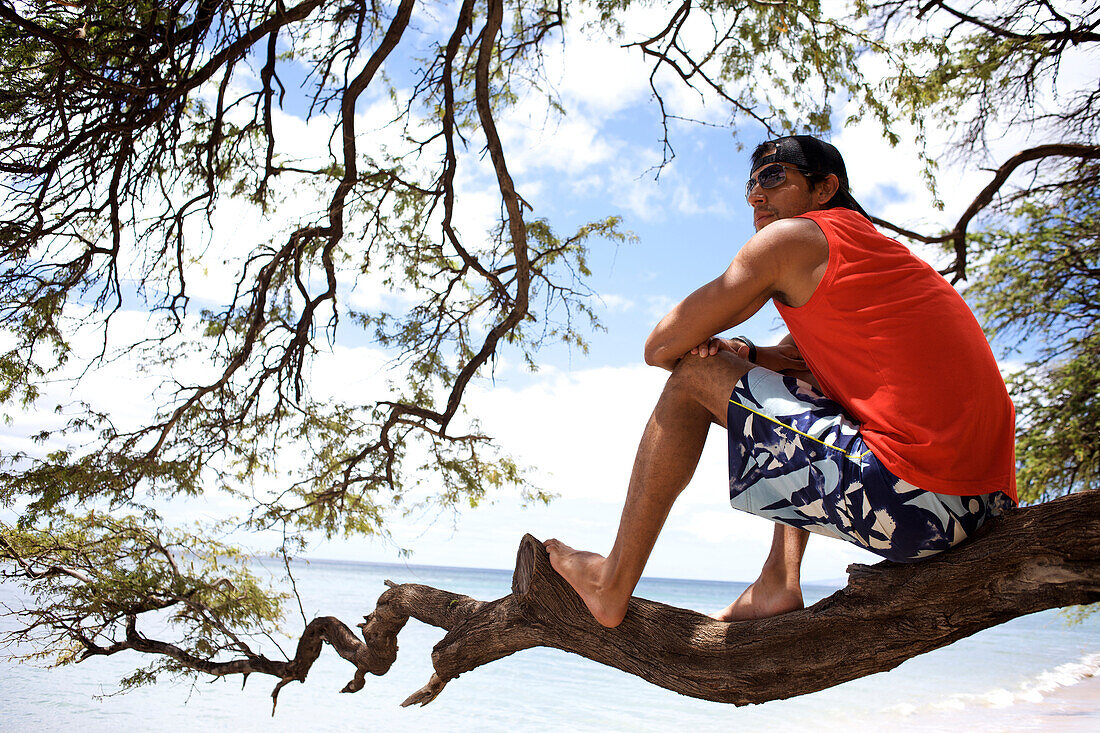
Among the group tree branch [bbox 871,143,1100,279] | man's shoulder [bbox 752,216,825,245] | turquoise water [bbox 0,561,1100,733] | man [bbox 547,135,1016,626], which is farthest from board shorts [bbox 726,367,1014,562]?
turquoise water [bbox 0,561,1100,733]

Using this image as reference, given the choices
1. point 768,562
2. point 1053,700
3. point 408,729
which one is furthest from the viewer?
point 1053,700

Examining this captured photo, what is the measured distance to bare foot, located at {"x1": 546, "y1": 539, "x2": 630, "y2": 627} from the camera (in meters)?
1.78

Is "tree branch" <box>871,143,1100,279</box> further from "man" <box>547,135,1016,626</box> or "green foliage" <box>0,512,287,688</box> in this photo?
"green foliage" <box>0,512,287,688</box>

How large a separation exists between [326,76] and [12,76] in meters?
1.54

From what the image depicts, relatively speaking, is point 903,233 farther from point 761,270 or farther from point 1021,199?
point 761,270

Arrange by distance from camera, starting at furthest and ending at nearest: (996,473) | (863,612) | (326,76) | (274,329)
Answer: (274,329) → (326,76) → (863,612) → (996,473)

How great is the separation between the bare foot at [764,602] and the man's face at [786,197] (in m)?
0.82

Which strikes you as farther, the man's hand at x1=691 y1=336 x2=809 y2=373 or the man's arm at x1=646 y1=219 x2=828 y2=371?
the man's hand at x1=691 y1=336 x2=809 y2=373

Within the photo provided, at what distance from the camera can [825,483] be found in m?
1.46

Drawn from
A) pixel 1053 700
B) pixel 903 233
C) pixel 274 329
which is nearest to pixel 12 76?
pixel 274 329

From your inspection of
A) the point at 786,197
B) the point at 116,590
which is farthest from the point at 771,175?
the point at 116,590

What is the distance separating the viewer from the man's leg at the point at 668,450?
63.8 inches

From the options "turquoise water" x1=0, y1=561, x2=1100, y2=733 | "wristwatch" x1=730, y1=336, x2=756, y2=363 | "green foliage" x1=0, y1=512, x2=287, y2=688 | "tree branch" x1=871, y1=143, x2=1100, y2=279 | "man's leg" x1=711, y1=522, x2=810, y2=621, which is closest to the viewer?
"man's leg" x1=711, y1=522, x2=810, y2=621

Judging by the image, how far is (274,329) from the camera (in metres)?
4.77
